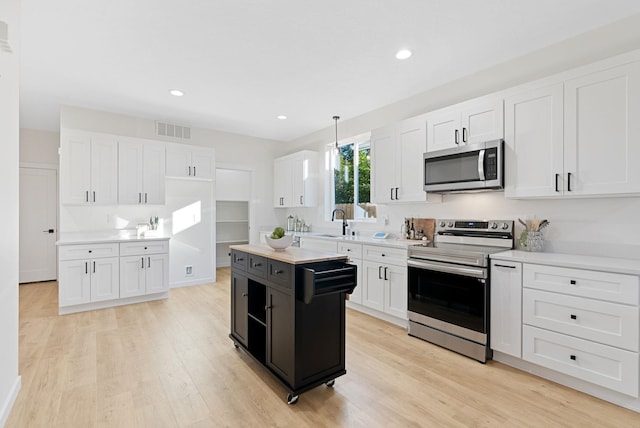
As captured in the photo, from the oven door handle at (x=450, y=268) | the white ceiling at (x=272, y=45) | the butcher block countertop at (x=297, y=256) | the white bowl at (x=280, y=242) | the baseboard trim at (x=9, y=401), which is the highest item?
the white ceiling at (x=272, y=45)

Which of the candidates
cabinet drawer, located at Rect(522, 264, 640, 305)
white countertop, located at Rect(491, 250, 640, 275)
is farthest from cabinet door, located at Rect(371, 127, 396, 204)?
cabinet drawer, located at Rect(522, 264, 640, 305)

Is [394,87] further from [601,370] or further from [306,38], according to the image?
[601,370]

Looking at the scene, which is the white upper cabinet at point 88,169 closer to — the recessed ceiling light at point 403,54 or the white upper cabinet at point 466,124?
the recessed ceiling light at point 403,54

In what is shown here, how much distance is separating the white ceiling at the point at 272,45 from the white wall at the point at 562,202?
122 millimetres

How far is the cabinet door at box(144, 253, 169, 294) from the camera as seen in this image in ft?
14.6

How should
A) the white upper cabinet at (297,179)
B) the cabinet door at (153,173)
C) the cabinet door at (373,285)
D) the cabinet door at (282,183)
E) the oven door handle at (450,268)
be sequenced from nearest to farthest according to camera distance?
the oven door handle at (450,268)
the cabinet door at (373,285)
the cabinet door at (153,173)
the white upper cabinet at (297,179)
the cabinet door at (282,183)

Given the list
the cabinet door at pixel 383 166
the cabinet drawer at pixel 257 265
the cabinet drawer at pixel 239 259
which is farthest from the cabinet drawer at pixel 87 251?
the cabinet door at pixel 383 166

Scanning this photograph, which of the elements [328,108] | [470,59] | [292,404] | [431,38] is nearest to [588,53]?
[470,59]

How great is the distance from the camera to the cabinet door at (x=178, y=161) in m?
5.03

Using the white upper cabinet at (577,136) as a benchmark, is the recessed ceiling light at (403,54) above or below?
above

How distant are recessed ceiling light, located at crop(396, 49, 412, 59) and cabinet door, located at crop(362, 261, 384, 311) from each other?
224 centimetres

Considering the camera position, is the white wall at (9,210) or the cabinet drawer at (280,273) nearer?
the white wall at (9,210)

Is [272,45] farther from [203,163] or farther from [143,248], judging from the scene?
[143,248]

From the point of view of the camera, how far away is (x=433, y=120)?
3.42 metres
